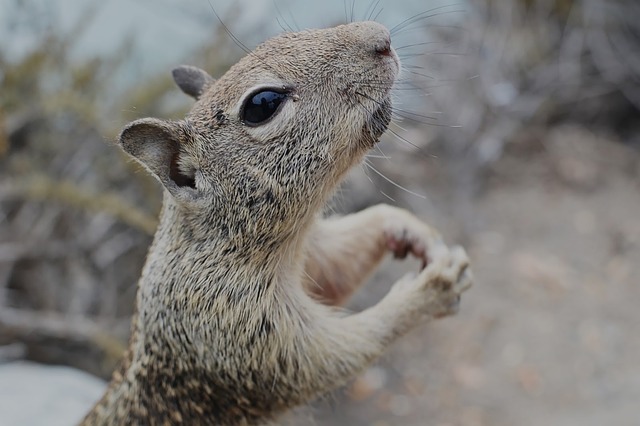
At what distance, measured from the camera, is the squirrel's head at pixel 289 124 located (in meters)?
2.09

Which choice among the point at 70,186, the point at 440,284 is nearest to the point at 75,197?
the point at 70,186

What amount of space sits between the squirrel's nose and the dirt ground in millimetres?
2333

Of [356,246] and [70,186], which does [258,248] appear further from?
[70,186]

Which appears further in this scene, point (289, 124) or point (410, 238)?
point (410, 238)

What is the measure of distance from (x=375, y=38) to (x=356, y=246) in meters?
0.92

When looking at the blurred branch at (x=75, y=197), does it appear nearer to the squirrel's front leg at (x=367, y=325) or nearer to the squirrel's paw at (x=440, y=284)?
the squirrel's front leg at (x=367, y=325)

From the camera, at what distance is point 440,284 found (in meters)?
2.43

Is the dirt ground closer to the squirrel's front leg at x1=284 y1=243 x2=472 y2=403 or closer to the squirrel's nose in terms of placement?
the squirrel's front leg at x1=284 y1=243 x2=472 y2=403

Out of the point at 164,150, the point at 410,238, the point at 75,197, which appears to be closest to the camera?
the point at 164,150

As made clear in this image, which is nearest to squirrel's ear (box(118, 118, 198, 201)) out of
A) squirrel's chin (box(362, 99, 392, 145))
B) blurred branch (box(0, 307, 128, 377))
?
squirrel's chin (box(362, 99, 392, 145))

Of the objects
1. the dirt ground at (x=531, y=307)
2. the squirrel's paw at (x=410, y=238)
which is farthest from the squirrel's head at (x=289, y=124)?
the dirt ground at (x=531, y=307)

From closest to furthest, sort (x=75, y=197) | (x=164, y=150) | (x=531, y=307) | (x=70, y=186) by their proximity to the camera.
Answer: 1. (x=164, y=150)
2. (x=75, y=197)
3. (x=70, y=186)
4. (x=531, y=307)

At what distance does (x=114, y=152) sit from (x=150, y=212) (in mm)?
434

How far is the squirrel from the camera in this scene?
210cm
